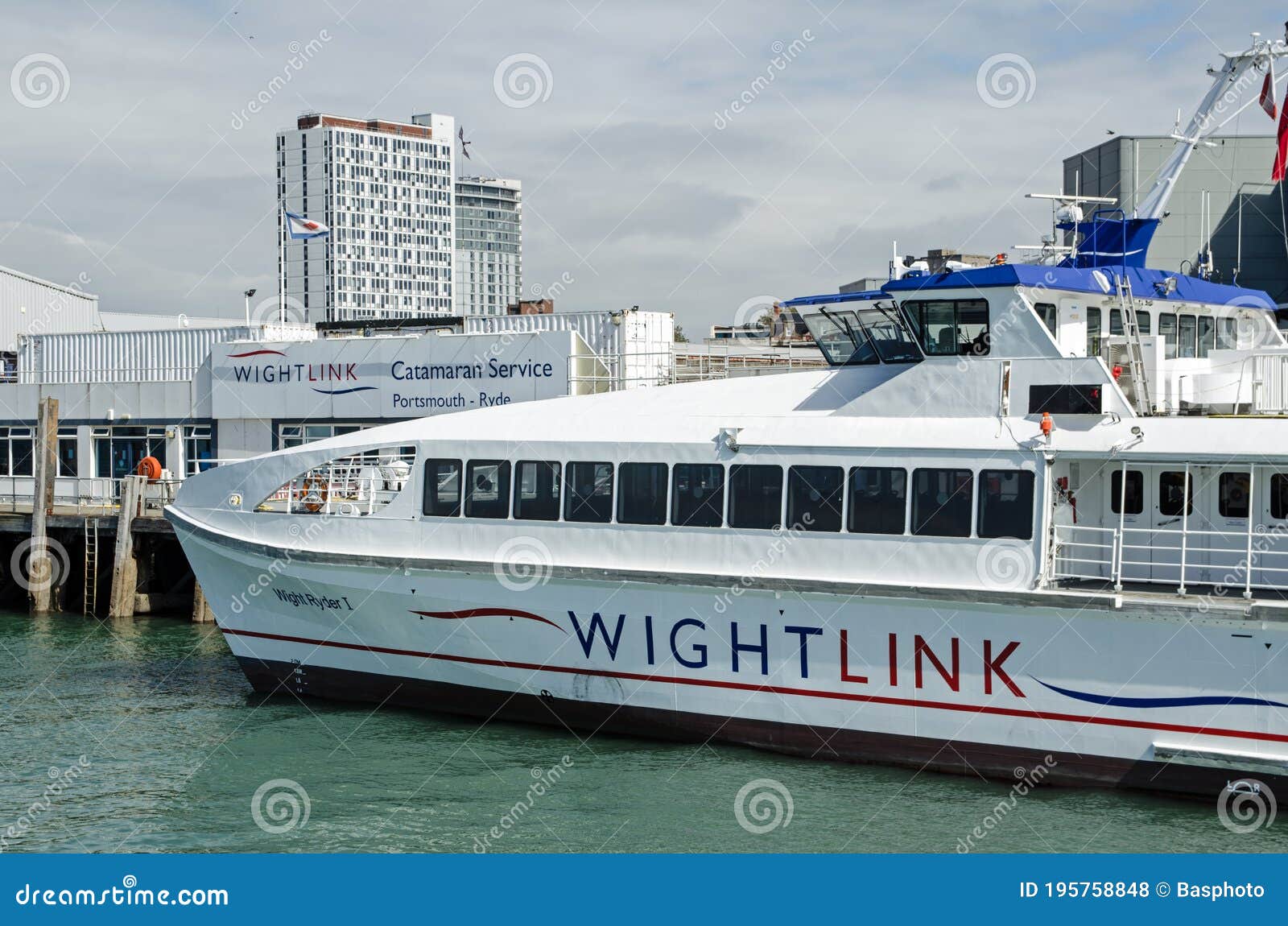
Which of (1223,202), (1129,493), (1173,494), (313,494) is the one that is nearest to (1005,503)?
(1129,493)

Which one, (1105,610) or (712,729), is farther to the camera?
(712,729)

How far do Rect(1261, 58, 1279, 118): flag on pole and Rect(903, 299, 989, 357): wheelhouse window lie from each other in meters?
4.86

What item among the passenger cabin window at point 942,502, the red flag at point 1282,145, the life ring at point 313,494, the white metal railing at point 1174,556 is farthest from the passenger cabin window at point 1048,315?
the life ring at point 313,494

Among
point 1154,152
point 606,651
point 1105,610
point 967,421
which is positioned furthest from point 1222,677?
point 1154,152

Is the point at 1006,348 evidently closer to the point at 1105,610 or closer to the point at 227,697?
the point at 1105,610

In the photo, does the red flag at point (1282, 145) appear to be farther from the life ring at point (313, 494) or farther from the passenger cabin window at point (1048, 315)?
the life ring at point (313, 494)

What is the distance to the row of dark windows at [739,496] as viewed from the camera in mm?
13477

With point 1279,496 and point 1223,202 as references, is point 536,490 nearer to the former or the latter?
point 1279,496

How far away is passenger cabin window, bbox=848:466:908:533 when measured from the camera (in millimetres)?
13781

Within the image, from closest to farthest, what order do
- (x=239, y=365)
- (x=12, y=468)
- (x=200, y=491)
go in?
(x=200, y=491), (x=239, y=365), (x=12, y=468)

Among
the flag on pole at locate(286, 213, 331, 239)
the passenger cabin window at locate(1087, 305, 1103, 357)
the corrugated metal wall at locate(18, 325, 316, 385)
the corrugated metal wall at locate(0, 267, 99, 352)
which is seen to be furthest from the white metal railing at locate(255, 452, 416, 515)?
the corrugated metal wall at locate(0, 267, 99, 352)

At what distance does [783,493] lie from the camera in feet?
46.7

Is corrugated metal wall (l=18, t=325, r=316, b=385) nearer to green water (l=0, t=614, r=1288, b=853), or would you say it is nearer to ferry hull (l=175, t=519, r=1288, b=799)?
ferry hull (l=175, t=519, r=1288, b=799)

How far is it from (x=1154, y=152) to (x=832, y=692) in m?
25.1
